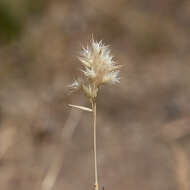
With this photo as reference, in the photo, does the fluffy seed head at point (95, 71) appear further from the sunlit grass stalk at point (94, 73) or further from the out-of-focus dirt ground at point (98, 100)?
the out-of-focus dirt ground at point (98, 100)

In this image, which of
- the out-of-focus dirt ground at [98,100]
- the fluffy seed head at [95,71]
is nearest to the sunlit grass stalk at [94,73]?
the fluffy seed head at [95,71]

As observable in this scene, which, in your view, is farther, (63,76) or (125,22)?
(125,22)

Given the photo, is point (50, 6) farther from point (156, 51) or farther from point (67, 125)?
point (67, 125)

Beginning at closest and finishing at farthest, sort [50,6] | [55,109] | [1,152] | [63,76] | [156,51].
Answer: [1,152], [55,109], [63,76], [156,51], [50,6]

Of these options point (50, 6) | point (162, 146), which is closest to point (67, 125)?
point (162, 146)

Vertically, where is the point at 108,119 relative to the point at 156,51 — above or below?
below

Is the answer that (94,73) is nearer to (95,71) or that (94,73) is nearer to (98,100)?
(95,71)
